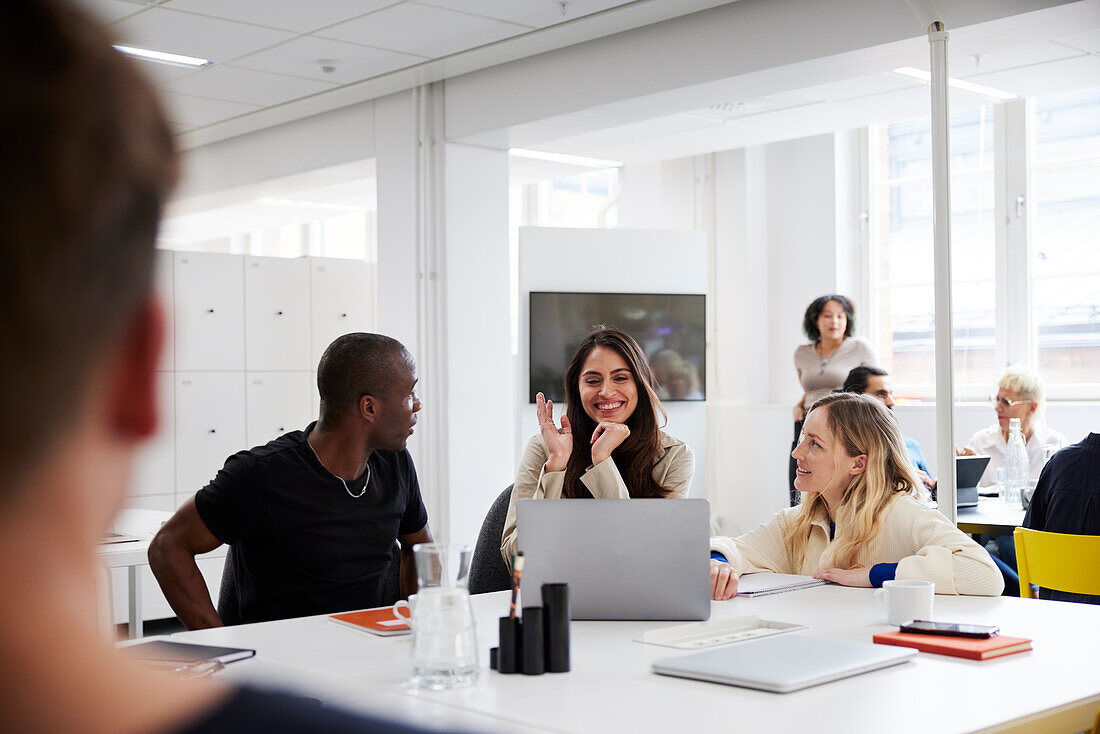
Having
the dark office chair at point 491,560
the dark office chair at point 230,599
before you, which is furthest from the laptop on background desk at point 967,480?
the dark office chair at point 230,599

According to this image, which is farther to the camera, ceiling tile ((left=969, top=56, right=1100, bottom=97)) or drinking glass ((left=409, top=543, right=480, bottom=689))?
ceiling tile ((left=969, top=56, right=1100, bottom=97))

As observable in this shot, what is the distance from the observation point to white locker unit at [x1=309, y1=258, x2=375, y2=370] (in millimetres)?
7148

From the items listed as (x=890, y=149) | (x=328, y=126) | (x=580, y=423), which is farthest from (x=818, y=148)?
(x=580, y=423)

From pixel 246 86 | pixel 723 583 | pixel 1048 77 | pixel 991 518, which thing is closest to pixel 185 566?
pixel 723 583

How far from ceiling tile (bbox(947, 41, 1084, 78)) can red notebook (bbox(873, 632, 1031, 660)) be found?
3.57 m

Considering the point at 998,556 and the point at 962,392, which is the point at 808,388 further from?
the point at 998,556

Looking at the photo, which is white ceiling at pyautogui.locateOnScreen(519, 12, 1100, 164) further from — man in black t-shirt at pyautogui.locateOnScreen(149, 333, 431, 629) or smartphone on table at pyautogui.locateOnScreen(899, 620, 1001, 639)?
smartphone on table at pyautogui.locateOnScreen(899, 620, 1001, 639)

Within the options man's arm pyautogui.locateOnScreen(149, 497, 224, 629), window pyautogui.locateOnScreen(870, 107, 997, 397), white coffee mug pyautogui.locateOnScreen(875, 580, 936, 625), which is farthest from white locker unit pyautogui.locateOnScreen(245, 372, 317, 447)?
white coffee mug pyautogui.locateOnScreen(875, 580, 936, 625)

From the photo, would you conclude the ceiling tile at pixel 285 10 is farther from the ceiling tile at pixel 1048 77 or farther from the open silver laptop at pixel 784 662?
the open silver laptop at pixel 784 662

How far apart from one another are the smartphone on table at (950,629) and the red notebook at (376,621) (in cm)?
91

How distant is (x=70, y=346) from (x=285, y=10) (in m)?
4.86

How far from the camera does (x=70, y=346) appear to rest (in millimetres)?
304

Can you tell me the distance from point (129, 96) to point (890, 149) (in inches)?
304

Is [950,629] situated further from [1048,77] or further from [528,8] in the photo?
[1048,77]
